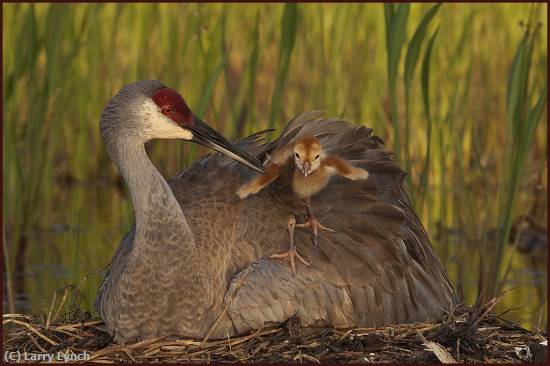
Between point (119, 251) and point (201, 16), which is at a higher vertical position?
point (201, 16)

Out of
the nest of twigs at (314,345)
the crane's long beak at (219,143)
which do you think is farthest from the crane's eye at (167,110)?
the nest of twigs at (314,345)

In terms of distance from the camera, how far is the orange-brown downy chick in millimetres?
7152

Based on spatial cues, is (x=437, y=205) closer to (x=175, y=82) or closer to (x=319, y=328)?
(x=175, y=82)

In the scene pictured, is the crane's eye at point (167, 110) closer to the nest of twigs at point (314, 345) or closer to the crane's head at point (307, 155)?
the crane's head at point (307, 155)

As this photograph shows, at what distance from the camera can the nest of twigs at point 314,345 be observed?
6.79m

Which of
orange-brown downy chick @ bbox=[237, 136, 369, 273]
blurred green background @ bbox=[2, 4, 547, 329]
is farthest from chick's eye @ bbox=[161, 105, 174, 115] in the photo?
blurred green background @ bbox=[2, 4, 547, 329]

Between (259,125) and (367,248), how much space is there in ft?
21.1

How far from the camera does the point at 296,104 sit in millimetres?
13406

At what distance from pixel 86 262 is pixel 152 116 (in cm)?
370

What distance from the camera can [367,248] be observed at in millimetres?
7477

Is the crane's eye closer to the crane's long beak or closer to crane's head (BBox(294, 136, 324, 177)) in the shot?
the crane's long beak

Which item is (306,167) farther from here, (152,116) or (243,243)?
(152,116)

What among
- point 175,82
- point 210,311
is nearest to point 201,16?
point 175,82

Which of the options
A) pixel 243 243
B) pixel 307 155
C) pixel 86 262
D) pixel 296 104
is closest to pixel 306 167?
pixel 307 155
